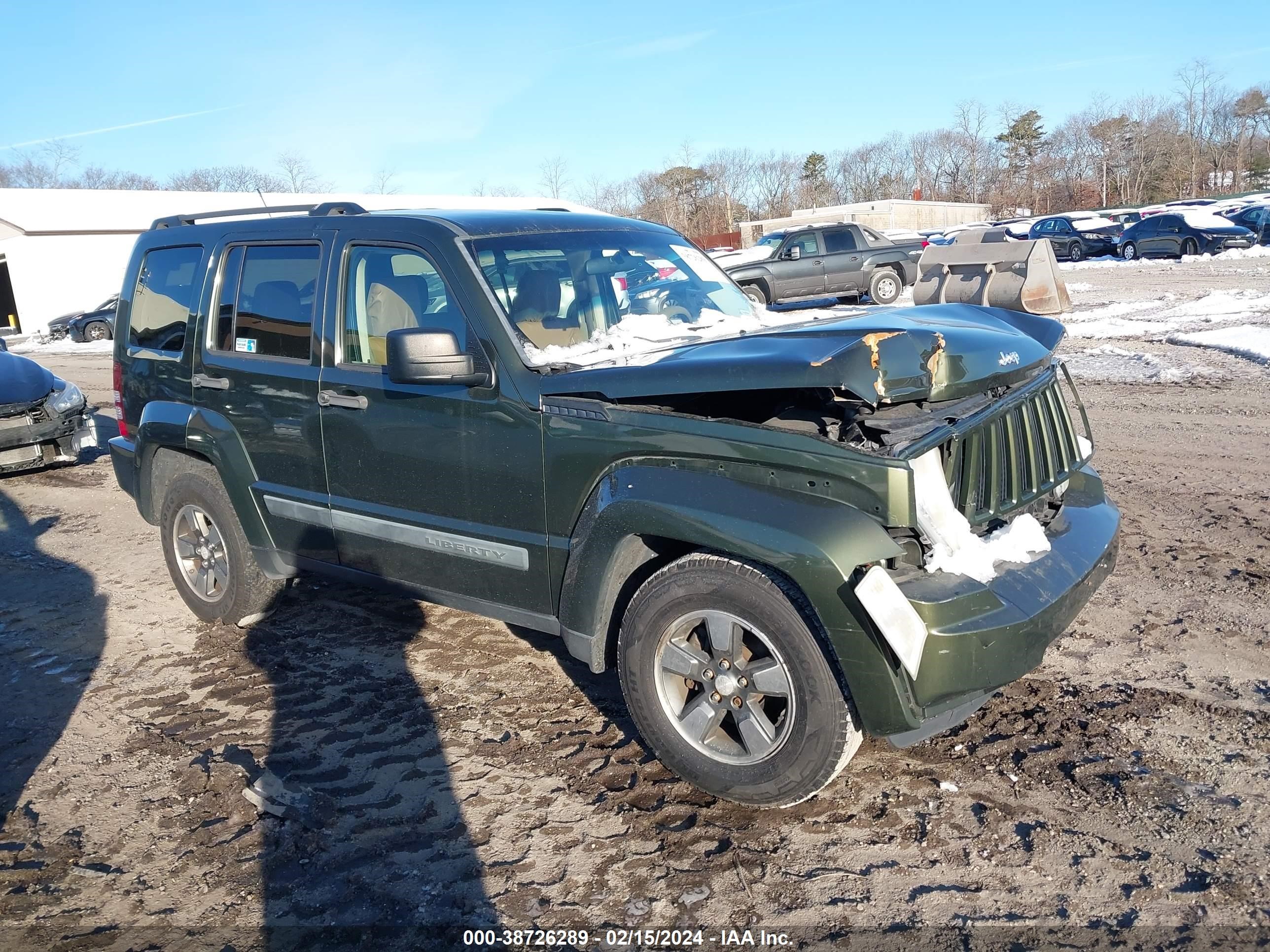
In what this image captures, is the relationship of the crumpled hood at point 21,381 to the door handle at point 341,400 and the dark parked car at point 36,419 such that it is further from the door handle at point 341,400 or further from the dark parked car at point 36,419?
the door handle at point 341,400

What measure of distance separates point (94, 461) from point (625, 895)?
9853mm

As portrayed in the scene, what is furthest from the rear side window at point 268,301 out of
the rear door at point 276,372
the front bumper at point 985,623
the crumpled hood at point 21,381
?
the crumpled hood at point 21,381

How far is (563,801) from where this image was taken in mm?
3623

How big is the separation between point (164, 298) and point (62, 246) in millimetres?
37336

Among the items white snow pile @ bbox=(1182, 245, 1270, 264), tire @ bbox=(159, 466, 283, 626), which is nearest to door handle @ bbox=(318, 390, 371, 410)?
tire @ bbox=(159, 466, 283, 626)

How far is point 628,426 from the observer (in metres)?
3.57

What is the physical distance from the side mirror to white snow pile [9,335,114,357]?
938 inches

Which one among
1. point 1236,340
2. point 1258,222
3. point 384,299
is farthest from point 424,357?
point 1258,222

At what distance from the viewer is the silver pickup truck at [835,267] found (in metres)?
21.2

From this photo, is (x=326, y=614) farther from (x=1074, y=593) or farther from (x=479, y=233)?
(x=1074, y=593)

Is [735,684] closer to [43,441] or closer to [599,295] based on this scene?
[599,295]

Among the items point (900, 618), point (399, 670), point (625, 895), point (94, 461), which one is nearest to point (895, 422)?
point (900, 618)

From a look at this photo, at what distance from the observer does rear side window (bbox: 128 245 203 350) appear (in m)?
5.43

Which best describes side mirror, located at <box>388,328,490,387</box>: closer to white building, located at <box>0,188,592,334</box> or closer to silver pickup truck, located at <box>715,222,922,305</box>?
silver pickup truck, located at <box>715,222,922,305</box>
